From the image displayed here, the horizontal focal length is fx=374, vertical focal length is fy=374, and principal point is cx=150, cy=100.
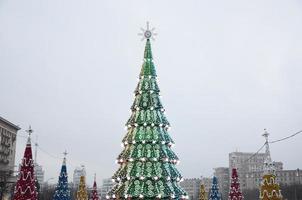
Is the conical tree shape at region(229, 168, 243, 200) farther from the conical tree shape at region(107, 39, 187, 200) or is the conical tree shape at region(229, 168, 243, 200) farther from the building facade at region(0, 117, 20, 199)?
the building facade at region(0, 117, 20, 199)

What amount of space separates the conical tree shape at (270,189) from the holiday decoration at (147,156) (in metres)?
4.58

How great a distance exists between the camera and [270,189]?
70.3 feet

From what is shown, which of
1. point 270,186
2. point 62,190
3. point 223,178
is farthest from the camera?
point 223,178

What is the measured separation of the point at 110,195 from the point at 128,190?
4.74 feet

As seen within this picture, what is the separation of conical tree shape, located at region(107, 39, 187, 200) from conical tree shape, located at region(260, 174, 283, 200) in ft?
15.0

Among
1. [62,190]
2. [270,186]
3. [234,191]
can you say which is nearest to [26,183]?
[62,190]

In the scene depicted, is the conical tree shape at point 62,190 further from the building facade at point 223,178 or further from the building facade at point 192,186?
the building facade at point 192,186

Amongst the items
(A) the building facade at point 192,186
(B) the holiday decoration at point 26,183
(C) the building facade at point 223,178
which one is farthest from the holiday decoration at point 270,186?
(A) the building facade at point 192,186

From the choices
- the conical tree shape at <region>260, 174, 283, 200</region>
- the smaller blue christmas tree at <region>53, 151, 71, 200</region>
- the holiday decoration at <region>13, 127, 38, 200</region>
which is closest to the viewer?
the holiday decoration at <region>13, 127, 38, 200</region>

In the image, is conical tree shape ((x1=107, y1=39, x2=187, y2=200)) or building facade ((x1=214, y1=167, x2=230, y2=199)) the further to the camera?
building facade ((x1=214, y1=167, x2=230, y2=199))

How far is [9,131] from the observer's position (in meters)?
74.0

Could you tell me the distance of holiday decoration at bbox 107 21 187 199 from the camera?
67.0 feet

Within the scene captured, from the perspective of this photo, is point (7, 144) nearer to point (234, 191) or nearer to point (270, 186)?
point (234, 191)

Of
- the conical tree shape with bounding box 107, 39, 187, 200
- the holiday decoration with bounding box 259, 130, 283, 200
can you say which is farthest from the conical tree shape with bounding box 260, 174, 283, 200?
the conical tree shape with bounding box 107, 39, 187, 200
